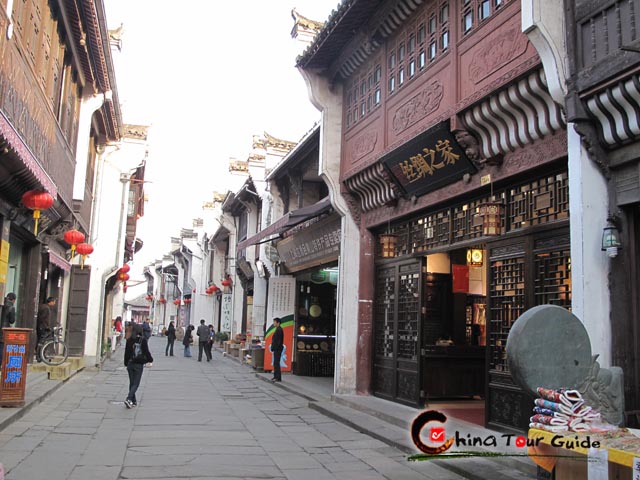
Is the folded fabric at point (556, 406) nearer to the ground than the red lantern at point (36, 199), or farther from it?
nearer to the ground

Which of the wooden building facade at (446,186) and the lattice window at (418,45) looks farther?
the lattice window at (418,45)

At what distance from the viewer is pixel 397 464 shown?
26.3ft

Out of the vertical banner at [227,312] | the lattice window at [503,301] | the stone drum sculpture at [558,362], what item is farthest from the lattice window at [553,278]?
the vertical banner at [227,312]

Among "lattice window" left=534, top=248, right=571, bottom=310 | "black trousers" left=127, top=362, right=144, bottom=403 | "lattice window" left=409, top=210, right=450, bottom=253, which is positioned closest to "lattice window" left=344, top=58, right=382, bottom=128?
"lattice window" left=409, top=210, right=450, bottom=253

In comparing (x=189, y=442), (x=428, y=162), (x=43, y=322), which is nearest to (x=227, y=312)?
(x=43, y=322)

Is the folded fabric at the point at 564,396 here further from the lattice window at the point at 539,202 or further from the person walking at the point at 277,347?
the person walking at the point at 277,347

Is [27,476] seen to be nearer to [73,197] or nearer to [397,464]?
[397,464]

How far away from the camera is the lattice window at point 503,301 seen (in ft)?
28.0

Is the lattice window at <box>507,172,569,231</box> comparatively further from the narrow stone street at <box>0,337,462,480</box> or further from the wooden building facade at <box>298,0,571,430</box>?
the narrow stone street at <box>0,337,462,480</box>

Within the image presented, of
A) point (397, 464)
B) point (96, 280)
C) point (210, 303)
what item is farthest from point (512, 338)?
point (210, 303)

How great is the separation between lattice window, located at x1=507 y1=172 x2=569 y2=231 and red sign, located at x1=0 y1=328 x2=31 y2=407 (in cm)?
770

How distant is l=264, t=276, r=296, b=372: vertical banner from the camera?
65.2 ft

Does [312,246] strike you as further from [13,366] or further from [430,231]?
[13,366]

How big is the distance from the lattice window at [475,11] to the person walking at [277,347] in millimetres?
10903
